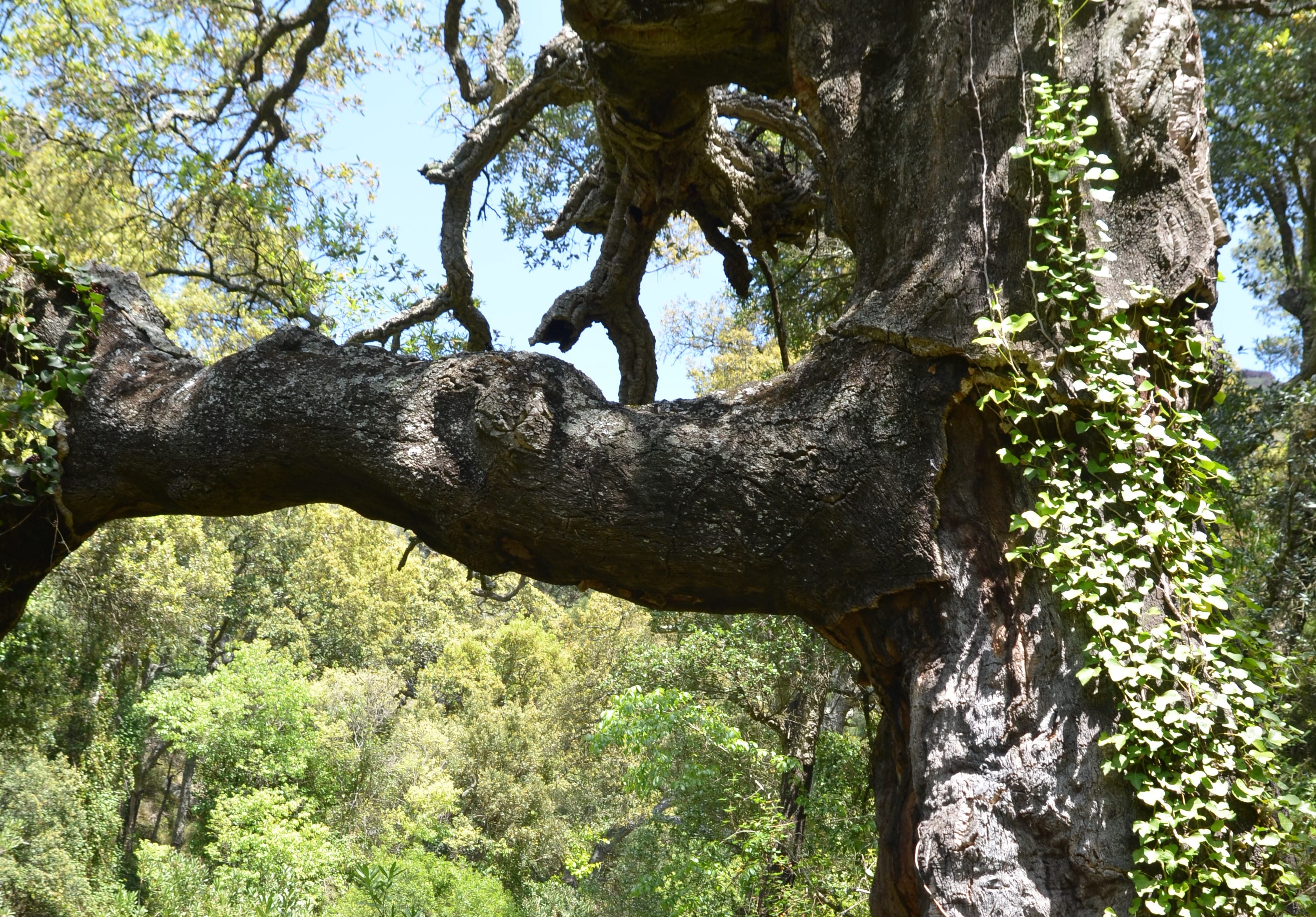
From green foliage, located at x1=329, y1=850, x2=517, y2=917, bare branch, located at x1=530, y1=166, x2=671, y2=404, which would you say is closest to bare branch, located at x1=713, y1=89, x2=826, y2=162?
bare branch, located at x1=530, y1=166, x2=671, y2=404

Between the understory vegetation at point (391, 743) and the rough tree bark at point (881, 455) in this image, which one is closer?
the rough tree bark at point (881, 455)

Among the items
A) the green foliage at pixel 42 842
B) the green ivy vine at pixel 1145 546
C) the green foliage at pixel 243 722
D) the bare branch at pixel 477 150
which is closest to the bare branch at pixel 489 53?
the bare branch at pixel 477 150

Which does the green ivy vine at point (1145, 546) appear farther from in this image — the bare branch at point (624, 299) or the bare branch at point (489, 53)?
the bare branch at point (489, 53)

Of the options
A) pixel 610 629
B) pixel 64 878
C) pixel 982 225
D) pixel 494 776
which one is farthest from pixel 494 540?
pixel 610 629

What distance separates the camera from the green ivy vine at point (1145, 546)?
6.91ft

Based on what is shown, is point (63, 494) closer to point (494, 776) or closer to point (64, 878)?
point (64, 878)

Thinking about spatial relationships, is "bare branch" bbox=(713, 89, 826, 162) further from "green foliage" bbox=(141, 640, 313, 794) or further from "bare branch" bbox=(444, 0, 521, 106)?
"green foliage" bbox=(141, 640, 313, 794)

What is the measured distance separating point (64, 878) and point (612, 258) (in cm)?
1473

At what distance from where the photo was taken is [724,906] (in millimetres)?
6891

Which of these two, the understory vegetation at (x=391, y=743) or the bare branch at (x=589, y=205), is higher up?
the bare branch at (x=589, y=205)

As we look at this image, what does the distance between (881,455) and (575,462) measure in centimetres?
89

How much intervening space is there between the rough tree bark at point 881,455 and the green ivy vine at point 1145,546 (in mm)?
82

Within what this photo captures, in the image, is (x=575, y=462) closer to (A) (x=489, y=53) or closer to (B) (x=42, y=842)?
(A) (x=489, y=53)

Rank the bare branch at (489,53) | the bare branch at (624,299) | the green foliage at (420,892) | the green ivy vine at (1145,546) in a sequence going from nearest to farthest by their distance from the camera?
the green ivy vine at (1145,546) < the bare branch at (624,299) < the bare branch at (489,53) < the green foliage at (420,892)
